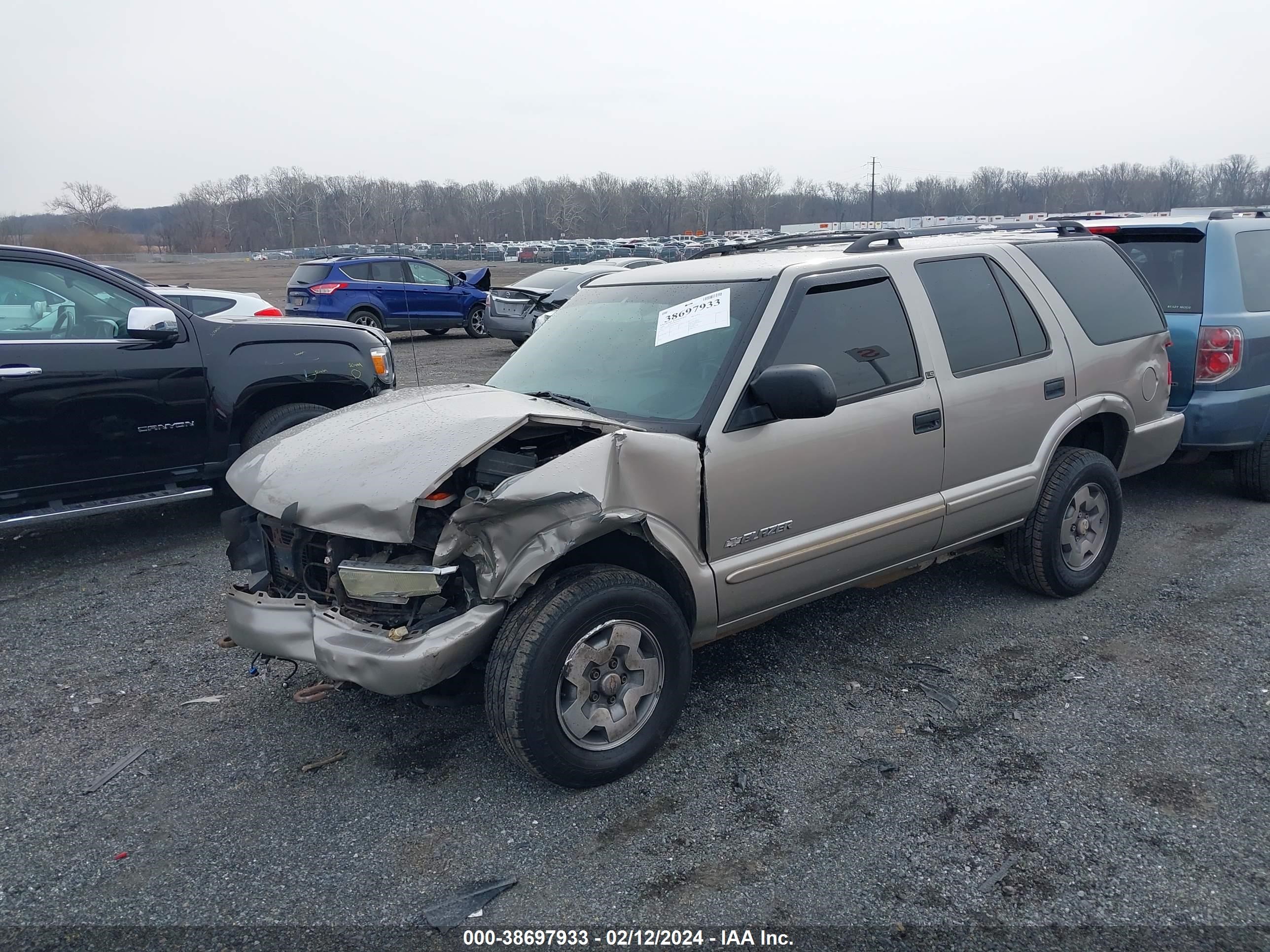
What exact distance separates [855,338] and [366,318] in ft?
53.0

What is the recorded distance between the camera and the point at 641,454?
10.7 feet

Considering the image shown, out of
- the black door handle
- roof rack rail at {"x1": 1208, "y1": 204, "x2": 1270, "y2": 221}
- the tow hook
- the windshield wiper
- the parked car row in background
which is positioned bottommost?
the tow hook

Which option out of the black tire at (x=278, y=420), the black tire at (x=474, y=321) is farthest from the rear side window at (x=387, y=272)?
the black tire at (x=278, y=420)

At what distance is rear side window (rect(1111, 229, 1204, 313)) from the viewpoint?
6.11m

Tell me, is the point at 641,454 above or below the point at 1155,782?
above

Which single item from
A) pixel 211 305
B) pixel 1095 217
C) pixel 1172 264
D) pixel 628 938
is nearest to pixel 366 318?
pixel 211 305

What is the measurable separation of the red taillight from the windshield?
149 inches

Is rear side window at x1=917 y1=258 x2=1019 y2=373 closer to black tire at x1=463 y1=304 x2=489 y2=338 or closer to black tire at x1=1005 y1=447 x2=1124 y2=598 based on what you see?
black tire at x1=1005 y1=447 x2=1124 y2=598

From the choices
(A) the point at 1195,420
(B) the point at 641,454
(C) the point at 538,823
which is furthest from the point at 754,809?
(A) the point at 1195,420

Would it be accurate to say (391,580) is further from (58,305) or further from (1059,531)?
(58,305)

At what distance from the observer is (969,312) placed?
4.42 m

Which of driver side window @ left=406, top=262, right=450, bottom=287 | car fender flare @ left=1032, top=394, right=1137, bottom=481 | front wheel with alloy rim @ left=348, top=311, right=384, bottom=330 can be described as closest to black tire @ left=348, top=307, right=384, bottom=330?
front wheel with alloy rim @ left=348, top=311, right=384, bottom=330

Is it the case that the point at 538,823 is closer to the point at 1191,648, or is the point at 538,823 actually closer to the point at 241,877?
the point at 241,877

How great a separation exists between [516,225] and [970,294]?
342 ft
